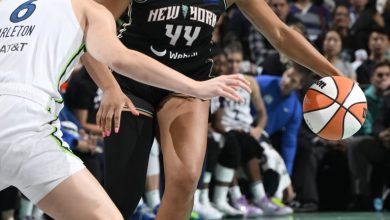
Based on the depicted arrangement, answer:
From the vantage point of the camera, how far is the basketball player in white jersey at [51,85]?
314 centimetres

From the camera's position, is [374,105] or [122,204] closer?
[122,204]

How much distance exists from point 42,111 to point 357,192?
21.3 feet

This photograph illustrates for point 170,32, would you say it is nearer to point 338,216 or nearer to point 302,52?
point 302,52

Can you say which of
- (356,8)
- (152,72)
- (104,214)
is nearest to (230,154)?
(356,8)

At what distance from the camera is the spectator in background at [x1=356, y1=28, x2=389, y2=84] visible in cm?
1027

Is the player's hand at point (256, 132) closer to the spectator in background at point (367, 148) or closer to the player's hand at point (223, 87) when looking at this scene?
the spectator in background at point (367, 148)

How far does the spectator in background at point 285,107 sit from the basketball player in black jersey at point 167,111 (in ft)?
14.4

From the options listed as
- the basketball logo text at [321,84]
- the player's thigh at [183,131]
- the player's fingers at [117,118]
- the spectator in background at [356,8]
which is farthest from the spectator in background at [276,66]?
the player's fingers at [117,118]

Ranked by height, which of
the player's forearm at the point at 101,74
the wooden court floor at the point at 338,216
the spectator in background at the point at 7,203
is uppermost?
the player's forearm at the point at 101,74

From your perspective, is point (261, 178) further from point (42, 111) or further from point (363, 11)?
point (42, 111)

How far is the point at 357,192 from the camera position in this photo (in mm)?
9141

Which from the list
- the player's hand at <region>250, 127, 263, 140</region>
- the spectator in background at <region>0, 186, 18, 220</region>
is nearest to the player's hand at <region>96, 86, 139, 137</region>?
the spectator in background at <region>0, 186, 18, 220</region>

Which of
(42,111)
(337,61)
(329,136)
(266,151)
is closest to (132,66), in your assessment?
(42,111)

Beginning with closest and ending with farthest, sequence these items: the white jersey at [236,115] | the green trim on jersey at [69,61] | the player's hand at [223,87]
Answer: the player's hand at [223,87]
the green trim on jersey at [69,61]
the white jersey at [236,115]
